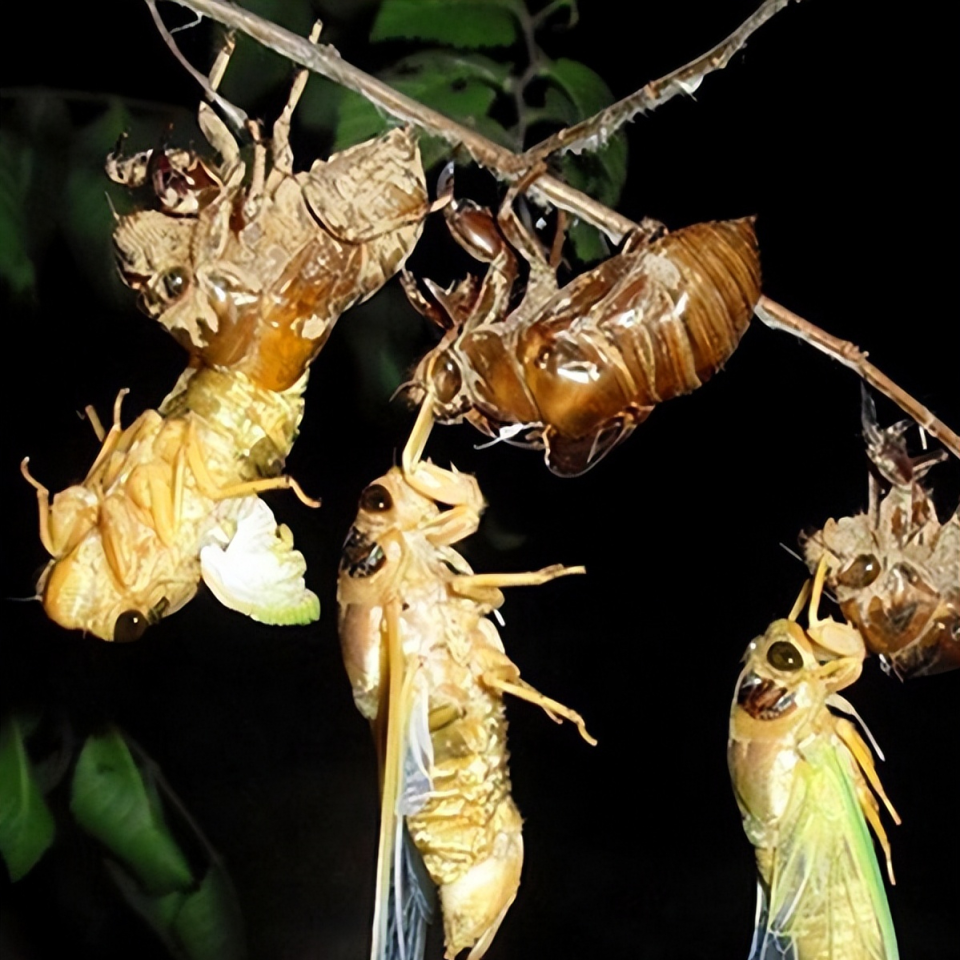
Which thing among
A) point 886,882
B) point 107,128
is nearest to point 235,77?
point 107,128

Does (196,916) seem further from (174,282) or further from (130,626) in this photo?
(174,282)

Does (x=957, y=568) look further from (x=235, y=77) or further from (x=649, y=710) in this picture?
(x=235, y=77)

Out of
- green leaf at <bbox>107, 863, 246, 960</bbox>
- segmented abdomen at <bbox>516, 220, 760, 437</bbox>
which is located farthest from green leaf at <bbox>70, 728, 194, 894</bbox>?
segmented abdomen at <bbox>516, 220, 760, 437</bbox>

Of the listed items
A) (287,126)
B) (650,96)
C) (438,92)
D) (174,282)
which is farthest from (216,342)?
(650,96)

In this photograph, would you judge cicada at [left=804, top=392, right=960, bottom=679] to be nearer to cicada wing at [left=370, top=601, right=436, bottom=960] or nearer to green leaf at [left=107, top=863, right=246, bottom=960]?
cicada wing at [left=370, top=601, right=436, bottom=960]

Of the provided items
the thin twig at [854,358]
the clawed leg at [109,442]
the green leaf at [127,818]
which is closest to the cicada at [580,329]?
the thin twig at [854,358]
